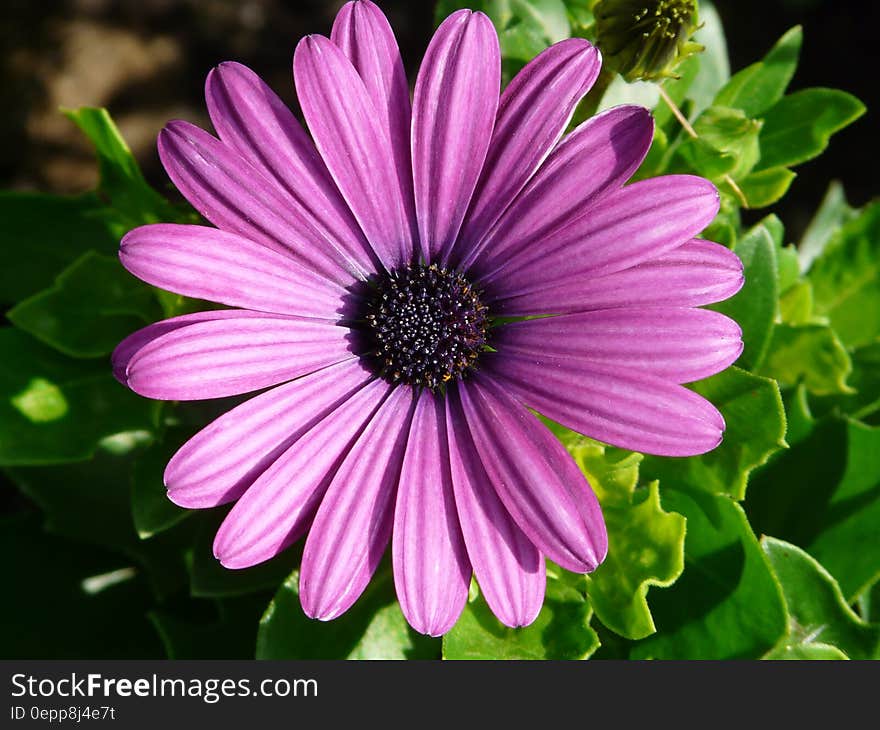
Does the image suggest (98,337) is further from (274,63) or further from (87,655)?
(274,63)

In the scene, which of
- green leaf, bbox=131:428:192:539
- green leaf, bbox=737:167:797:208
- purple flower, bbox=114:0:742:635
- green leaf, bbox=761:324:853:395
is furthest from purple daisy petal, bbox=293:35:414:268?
green leaf, bbox=761:324:853:395

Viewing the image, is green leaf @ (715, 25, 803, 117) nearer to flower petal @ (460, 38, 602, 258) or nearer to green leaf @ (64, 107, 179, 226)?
flower petal @ (460, 38, 602, 258)

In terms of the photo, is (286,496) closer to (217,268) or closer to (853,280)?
(217,268)

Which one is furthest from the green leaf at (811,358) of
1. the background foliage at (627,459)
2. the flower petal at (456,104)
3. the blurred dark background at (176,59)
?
the blurred dark background at (176,59)

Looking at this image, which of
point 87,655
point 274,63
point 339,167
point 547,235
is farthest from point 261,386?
point 274,63

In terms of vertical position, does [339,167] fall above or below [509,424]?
above

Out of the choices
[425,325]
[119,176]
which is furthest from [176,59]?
[425,325]

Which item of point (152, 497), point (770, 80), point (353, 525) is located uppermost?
point (770, 80)
